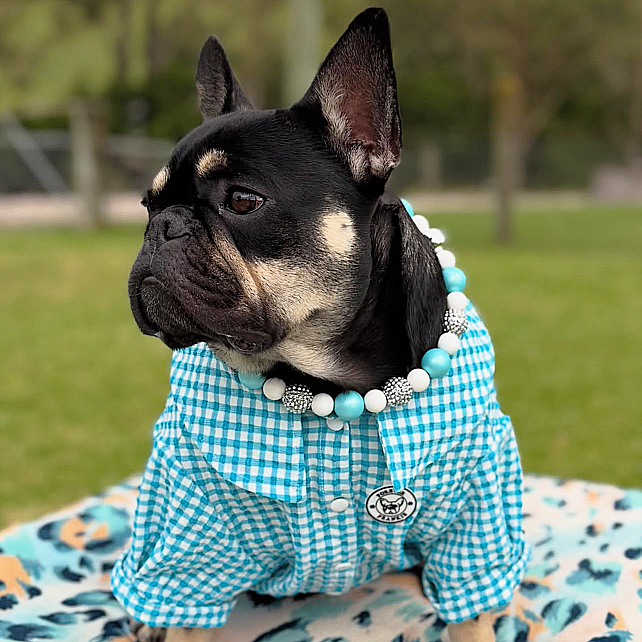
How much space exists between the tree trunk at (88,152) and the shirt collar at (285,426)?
1309cm

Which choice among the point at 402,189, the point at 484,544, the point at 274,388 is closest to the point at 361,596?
the point at 484,544

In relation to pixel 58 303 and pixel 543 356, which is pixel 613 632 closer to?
pixel 543 356

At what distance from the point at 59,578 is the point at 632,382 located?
4.52 meters

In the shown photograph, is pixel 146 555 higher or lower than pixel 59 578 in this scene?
higher

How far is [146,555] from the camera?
8.00 feet

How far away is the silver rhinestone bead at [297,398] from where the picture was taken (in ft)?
7.11

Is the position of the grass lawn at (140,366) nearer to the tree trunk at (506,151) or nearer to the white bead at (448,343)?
the tree trunk at (506,151)

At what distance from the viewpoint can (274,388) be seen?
7.09 feet

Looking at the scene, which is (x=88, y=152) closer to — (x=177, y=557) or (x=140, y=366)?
(x=140, y=366)

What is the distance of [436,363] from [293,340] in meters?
0.36

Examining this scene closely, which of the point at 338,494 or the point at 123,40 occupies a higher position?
the point at 123,40

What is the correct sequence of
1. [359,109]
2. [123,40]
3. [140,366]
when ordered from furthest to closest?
1. [123,40]
2. [140,366]
3. [359,109]

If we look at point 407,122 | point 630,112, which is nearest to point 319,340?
point 407,122

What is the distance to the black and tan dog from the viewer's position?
6.32 feet
